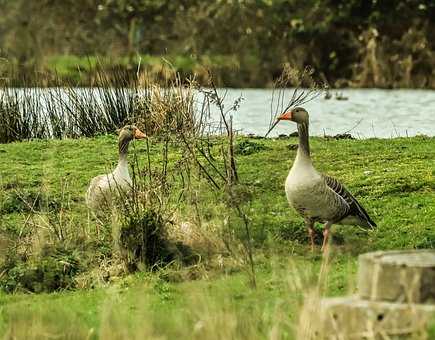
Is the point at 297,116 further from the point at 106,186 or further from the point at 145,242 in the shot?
the point at 145,242

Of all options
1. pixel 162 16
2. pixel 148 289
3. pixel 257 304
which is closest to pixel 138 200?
pixel 148 289

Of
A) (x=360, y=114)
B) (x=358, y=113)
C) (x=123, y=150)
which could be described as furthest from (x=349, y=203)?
(x=358, y=113)

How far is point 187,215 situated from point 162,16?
3543 cm

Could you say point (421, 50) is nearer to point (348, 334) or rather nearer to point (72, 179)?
point (72, 179)

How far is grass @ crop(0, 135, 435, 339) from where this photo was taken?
31.6 feet

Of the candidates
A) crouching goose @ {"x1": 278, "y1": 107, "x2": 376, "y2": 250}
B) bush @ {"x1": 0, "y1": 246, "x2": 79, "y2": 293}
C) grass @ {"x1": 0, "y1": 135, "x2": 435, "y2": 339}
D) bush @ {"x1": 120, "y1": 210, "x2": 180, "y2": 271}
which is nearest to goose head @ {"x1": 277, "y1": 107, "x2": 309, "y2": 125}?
crouching goose @ {"x1": 278, "y1": 107, "x2": 376, "y2": 250}

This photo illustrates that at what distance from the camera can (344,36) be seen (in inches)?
1740

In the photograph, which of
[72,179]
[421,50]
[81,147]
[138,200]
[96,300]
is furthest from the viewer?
[421,50]

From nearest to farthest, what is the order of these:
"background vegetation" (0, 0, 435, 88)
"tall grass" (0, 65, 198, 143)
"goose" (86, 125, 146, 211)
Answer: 1. "goose" (86, 125, 146, 211)
2. "tall grass" (0, 65, 198, 143)
3. "background vegetation" (0, 0, 435, 88)

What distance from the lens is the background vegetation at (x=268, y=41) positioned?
1645 inches

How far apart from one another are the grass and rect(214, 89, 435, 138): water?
666 centimetres

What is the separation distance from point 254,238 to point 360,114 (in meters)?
19.7

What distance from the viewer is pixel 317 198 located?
1336cm

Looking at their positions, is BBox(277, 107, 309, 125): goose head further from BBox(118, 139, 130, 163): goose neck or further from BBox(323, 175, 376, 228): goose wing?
BBox(118, 139, 130, 163): goose neck
